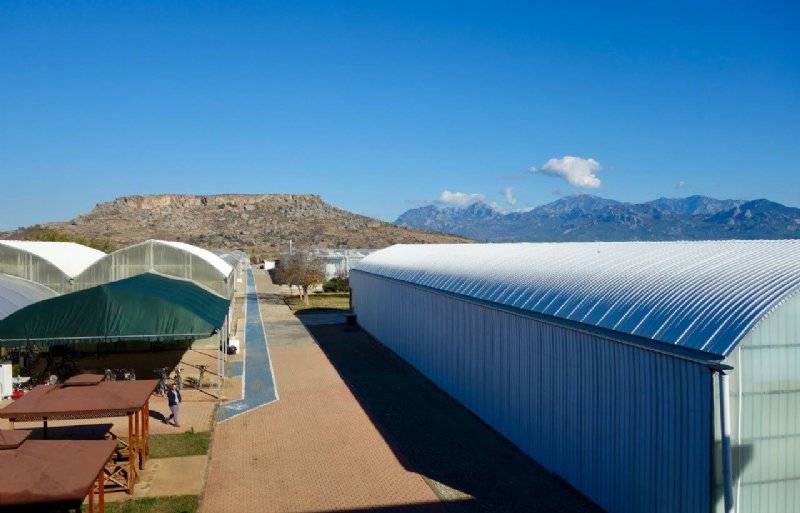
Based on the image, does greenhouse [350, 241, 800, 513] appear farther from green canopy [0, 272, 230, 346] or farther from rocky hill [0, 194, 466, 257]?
rocky hill [0, 194, 466, 257]

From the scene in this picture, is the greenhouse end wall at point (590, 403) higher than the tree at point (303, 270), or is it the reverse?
the tree at point (303, 270)

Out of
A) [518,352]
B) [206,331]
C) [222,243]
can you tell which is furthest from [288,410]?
[222,243]

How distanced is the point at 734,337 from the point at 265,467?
33.8ft

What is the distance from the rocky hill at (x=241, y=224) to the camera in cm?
11781

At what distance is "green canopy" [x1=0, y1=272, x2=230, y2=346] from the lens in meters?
19.8

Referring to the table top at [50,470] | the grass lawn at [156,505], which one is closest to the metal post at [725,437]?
the table top at [50,470]

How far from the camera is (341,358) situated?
27469 mm

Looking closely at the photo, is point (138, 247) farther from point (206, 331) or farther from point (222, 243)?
point (222, 243)

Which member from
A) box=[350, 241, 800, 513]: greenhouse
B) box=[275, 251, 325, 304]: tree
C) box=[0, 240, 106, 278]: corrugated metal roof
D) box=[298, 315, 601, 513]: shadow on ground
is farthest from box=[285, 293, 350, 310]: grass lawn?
box=[350, 241, 800, 513]: greenhouse

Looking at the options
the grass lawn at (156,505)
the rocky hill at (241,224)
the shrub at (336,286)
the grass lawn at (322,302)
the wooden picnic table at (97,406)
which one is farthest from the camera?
the rocky hill at (241,224)

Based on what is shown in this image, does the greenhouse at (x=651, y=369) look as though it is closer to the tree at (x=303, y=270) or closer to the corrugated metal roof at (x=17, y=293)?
the corrugated metal roof at (x=17, y=293)

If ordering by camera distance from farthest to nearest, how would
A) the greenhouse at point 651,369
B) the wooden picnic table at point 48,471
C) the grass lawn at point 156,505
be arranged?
1. the grass lawn at point 156,505
2. the greenhouse at point 651,369
3. the wooden picnic table at point 48,471

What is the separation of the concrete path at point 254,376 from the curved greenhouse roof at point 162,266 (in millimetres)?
3271

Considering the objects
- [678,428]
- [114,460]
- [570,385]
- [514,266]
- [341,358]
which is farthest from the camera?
[341,358]
